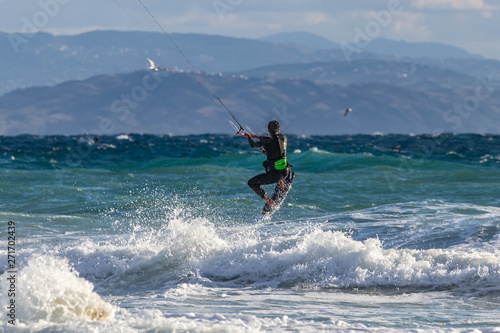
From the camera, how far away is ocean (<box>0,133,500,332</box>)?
9344 millimetres

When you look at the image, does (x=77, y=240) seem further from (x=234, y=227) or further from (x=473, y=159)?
(x=473, y=159)

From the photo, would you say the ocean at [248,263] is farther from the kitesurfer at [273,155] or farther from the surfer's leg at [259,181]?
the kitesurfer at [273,155]

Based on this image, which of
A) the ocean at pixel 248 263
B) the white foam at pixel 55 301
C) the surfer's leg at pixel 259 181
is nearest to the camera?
the white foam at pixel 55 301

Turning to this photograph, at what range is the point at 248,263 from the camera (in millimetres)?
13000

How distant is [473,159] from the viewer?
50.0 metres

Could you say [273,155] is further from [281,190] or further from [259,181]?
[281,190]

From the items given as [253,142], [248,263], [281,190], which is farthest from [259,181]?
[248,263]

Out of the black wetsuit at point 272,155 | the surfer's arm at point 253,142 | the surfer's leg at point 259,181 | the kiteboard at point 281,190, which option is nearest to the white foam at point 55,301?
the surfer's arm at point 253,142

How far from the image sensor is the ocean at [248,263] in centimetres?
934

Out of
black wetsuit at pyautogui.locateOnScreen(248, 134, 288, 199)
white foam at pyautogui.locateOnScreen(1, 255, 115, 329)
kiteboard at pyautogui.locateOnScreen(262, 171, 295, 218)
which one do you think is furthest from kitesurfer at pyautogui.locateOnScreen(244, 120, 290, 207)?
white foam at pyautogui.locateOnScreen(1, 255, 115, 329)

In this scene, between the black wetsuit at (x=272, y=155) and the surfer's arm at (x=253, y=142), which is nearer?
the surfer's arm at (x=253, y=142)

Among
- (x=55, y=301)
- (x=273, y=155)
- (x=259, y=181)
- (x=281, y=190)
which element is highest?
(x=273, y=155)

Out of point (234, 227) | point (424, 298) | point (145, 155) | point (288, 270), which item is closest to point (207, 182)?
point (234, 227)

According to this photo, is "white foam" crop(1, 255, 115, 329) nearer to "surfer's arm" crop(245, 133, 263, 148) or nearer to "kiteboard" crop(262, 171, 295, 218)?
"surfer's arm" crop(245, 133, 263, 148)
